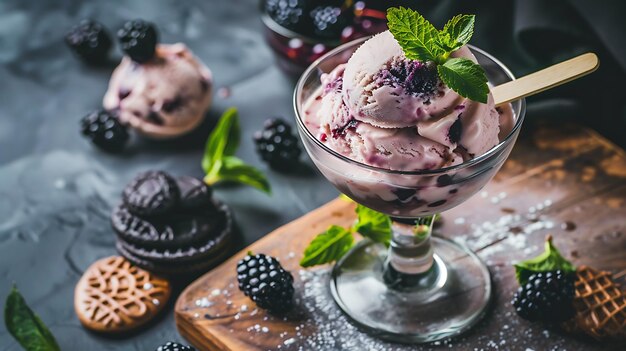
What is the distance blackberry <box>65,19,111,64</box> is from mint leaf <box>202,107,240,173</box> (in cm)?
71

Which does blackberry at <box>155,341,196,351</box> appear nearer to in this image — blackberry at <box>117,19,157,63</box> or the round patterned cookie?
the round patterned cookie

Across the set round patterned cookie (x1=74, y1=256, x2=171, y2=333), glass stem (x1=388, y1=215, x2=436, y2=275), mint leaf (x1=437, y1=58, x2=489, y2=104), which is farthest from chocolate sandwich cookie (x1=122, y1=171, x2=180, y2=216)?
mint leaf (x1=437, y1=58, x2=489, y2=104)

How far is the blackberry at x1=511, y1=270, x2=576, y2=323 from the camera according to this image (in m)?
1.72

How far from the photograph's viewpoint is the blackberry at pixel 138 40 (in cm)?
239

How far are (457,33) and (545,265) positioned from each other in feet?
2.28

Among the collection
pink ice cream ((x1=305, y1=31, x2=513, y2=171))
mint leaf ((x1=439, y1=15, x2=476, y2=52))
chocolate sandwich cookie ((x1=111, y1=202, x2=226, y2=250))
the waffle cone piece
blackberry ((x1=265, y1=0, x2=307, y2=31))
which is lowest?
chocolate sandwich cookie ((x1=111, y1=202, x2=226, y2=250))

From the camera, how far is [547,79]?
4.92ft

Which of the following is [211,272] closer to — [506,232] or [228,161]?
[228,161]

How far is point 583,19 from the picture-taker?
2281 mm

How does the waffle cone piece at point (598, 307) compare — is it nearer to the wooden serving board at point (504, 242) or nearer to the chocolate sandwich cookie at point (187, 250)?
the wooden serving board at point (504, 242)

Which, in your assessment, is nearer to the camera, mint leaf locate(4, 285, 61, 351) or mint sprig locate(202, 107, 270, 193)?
mint leaf locate(4, 285, 61, 351)

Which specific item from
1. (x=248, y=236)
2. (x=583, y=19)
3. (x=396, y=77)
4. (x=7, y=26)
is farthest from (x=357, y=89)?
(x=7, y=26)

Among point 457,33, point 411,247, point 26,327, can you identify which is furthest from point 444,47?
point 26,327

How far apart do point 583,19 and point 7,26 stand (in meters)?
2.11
